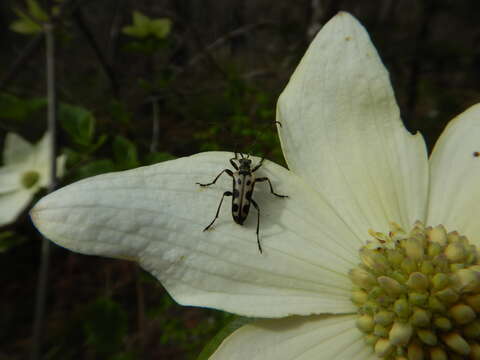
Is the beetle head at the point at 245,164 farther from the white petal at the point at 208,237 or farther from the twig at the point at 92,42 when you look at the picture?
the twig at the point at 92,42

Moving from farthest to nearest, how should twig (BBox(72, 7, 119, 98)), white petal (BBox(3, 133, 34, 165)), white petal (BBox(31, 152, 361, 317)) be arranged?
white petal (BBox(3, 133, 34, 165)), twig (BBox(72, 7, 119, 98)), white petal (BBox(31, 152, 361, 317))

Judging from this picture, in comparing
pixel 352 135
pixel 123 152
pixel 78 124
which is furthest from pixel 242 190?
pixel 78 124

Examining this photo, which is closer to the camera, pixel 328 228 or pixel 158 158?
pixel 328 228

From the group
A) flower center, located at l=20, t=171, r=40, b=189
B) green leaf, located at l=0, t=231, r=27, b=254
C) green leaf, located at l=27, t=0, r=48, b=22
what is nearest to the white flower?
flower center, located at l=20, t=171, r=40, b=189

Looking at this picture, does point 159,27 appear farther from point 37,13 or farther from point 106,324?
point 106,324

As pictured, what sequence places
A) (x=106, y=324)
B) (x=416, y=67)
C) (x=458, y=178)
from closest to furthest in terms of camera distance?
(x=458, y=178) < (x=106, y=324) < (x=416, y=67)

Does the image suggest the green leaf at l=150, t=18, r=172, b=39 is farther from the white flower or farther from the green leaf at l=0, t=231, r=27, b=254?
the green leaf at l=0, t=231, r=27, b=254

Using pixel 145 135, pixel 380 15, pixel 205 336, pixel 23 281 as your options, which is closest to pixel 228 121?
pixel 205 336

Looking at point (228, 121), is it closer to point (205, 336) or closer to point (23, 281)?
point (205, 336)
